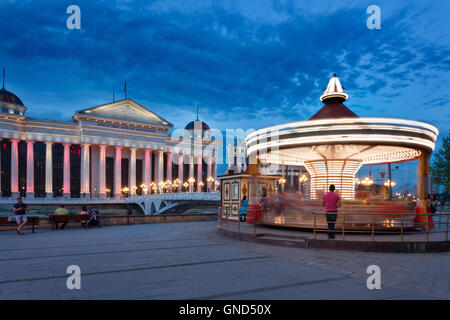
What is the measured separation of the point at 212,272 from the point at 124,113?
64.2m

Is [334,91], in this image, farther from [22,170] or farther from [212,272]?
[22,170]

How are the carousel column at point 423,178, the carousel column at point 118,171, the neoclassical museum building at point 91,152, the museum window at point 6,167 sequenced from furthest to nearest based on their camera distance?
the carousel column at point 118,171, the museum window at point 6,167, the neoclassical museum building at point 91,152, the carousel column at point 423,178

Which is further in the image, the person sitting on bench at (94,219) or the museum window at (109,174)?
the museum window at (109,174)

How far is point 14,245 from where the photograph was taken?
11.1m

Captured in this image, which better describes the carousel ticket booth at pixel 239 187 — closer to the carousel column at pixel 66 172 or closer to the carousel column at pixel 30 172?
the carousel column at pixel 30 172

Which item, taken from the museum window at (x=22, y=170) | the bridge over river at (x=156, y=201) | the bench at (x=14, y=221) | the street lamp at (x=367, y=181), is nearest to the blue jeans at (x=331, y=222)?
the bench at (x=14, y=221)

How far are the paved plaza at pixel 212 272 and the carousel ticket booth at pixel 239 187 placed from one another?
737 cm

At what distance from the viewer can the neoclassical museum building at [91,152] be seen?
58.8 meters

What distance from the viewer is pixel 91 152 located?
221 ft

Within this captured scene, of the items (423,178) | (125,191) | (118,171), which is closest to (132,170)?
(118,171)

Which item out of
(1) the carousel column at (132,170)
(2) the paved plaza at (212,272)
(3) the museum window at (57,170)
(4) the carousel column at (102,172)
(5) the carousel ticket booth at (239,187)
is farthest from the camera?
(3) the museum window at (57,170)
